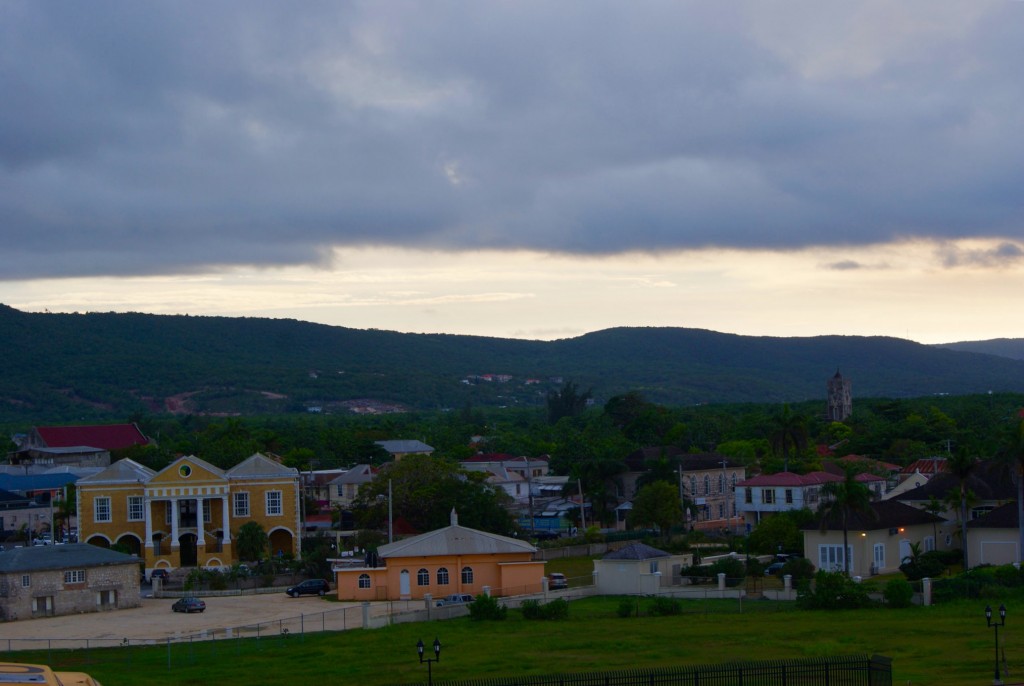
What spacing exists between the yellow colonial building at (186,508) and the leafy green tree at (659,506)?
60.4ft

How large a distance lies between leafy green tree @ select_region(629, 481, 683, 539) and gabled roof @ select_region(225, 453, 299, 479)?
18.6 meters

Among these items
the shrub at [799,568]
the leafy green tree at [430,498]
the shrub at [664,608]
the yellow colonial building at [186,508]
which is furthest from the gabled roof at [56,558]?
the shrub at [799,568]

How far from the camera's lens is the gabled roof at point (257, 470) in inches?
2699

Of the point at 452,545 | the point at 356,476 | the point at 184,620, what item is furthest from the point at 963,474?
the point at 356,476

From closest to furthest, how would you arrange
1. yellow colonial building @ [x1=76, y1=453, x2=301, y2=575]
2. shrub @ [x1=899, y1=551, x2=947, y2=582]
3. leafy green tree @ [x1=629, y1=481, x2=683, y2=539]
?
shrub @ [x1=899, y1=551, x2=947, y2=582]
yellow colonial building @ [x1=76, y1=453, x2=301, y2=575]
leafy green tree @ [x1=629, y1=481, x2=683, y2=539]

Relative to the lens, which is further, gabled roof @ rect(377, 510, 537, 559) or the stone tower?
the stone tower

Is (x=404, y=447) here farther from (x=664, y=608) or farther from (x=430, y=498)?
(x=664, y=608)

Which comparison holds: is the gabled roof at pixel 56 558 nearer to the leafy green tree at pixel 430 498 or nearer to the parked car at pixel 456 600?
the parked car at pixel 456 600

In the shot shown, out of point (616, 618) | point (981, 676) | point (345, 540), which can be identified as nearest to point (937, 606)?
point (616, 618)

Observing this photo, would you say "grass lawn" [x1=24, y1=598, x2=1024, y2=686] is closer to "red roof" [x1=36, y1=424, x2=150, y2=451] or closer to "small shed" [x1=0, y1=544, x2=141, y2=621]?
"small shed" [x1=0, y1=544, x2=141, y2=621]

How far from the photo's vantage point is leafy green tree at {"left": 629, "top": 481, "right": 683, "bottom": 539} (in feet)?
234

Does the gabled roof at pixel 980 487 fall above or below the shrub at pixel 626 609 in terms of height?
above

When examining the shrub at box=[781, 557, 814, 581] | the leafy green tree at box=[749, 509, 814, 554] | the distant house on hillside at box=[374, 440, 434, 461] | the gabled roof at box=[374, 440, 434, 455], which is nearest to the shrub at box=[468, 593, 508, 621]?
the shrub at box=[781, 557, 814, 581]

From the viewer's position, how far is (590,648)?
119 ft
